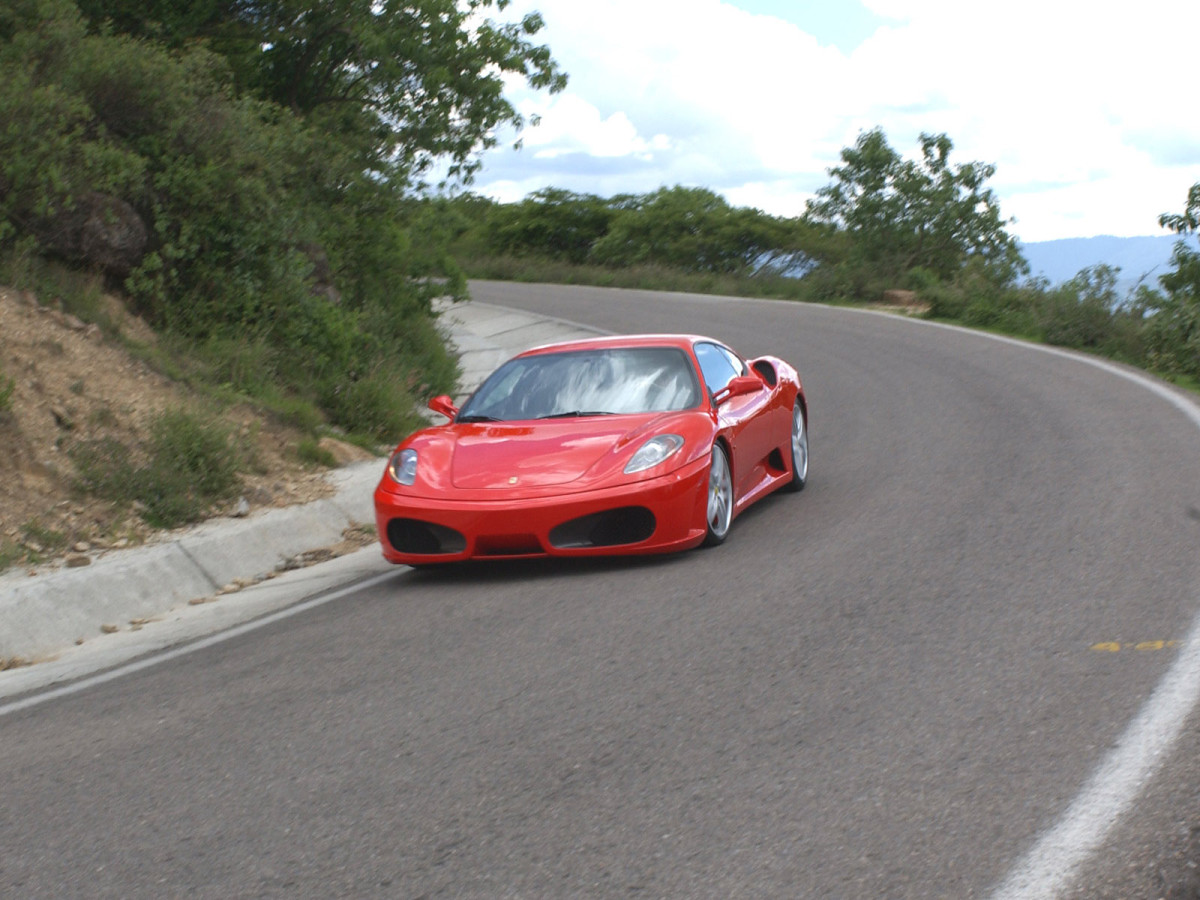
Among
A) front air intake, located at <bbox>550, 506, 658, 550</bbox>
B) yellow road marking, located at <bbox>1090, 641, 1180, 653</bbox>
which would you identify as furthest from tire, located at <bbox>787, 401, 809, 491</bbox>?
yellow road marking, located at <bbox>1090, 641, 1180, 653</bbox>

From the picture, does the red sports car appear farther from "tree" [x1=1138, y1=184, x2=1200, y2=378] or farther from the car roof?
"tree" [x1=1138, y1=184, x2=1200, y2=378]

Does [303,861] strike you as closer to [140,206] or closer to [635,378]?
[635,378]

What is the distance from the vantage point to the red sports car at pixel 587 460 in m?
7.79

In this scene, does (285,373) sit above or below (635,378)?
below

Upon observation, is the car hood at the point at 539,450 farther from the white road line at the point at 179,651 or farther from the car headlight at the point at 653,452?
the white road line at the point at 179,651

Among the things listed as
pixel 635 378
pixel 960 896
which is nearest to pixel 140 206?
pixel 635 378

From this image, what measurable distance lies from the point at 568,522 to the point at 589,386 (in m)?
1.59

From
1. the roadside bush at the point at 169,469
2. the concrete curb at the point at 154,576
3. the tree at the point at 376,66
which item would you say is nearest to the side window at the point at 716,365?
the concrete curb at the point at 154,576

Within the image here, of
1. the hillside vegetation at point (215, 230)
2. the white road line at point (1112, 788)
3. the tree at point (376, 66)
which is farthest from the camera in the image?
the tree at point (376, 66)

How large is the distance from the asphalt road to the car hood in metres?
0.59

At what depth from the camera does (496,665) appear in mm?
6016

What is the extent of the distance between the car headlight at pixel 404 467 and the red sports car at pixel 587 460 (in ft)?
0.03

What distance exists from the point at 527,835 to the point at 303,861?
641 millimetres

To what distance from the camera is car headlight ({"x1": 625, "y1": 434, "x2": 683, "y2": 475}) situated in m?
7.96
